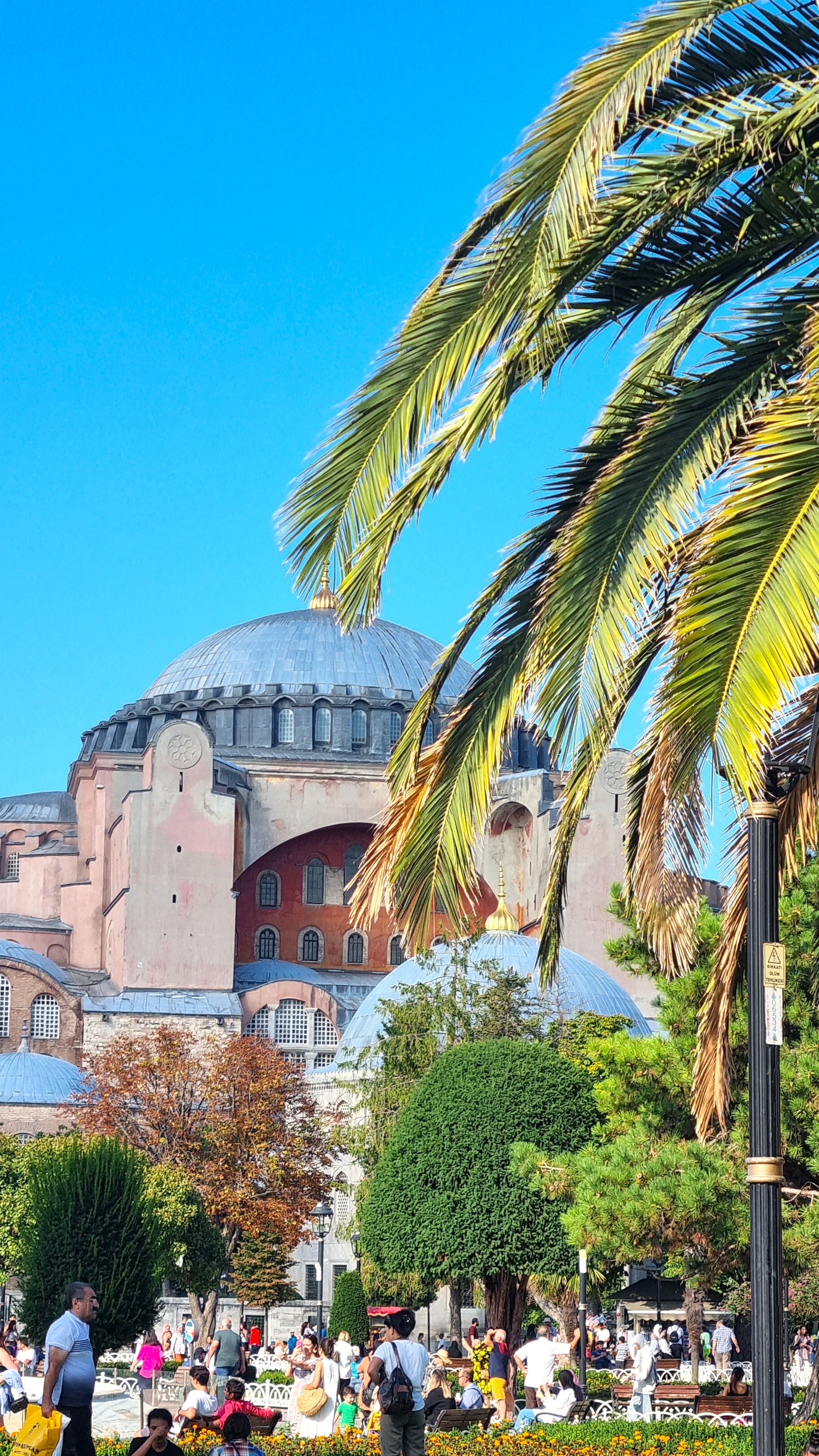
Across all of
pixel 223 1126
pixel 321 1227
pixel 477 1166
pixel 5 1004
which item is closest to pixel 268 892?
pixel 5 1004

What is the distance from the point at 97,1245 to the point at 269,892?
28.2m

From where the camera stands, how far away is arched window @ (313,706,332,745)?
51.1 metres

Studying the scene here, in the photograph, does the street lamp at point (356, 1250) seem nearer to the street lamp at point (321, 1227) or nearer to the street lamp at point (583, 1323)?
the street lamp at point (321, 1227)

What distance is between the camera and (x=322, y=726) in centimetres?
5131

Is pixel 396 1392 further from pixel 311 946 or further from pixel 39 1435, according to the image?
pixel 311 946

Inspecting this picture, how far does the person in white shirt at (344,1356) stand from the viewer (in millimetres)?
19067

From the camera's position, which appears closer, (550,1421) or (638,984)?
(550,1421)

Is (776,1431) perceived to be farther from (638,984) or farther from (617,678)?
(638,984)

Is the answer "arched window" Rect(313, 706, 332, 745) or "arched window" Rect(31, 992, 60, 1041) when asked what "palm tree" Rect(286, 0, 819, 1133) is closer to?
"arched window" Rect(31, 992, 60, 1041)

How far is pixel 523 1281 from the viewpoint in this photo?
24.1 metres

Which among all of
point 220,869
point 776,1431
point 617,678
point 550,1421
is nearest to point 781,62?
point 617,678

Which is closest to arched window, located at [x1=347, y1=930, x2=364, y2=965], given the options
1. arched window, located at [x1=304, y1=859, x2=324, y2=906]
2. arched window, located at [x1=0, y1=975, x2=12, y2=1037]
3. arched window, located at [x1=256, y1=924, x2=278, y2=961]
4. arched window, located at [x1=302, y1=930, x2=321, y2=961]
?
arched window, located at [x1=302, y1=930, x2=321, y2=961]

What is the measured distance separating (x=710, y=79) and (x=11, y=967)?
39.1m

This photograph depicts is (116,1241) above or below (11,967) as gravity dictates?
below
